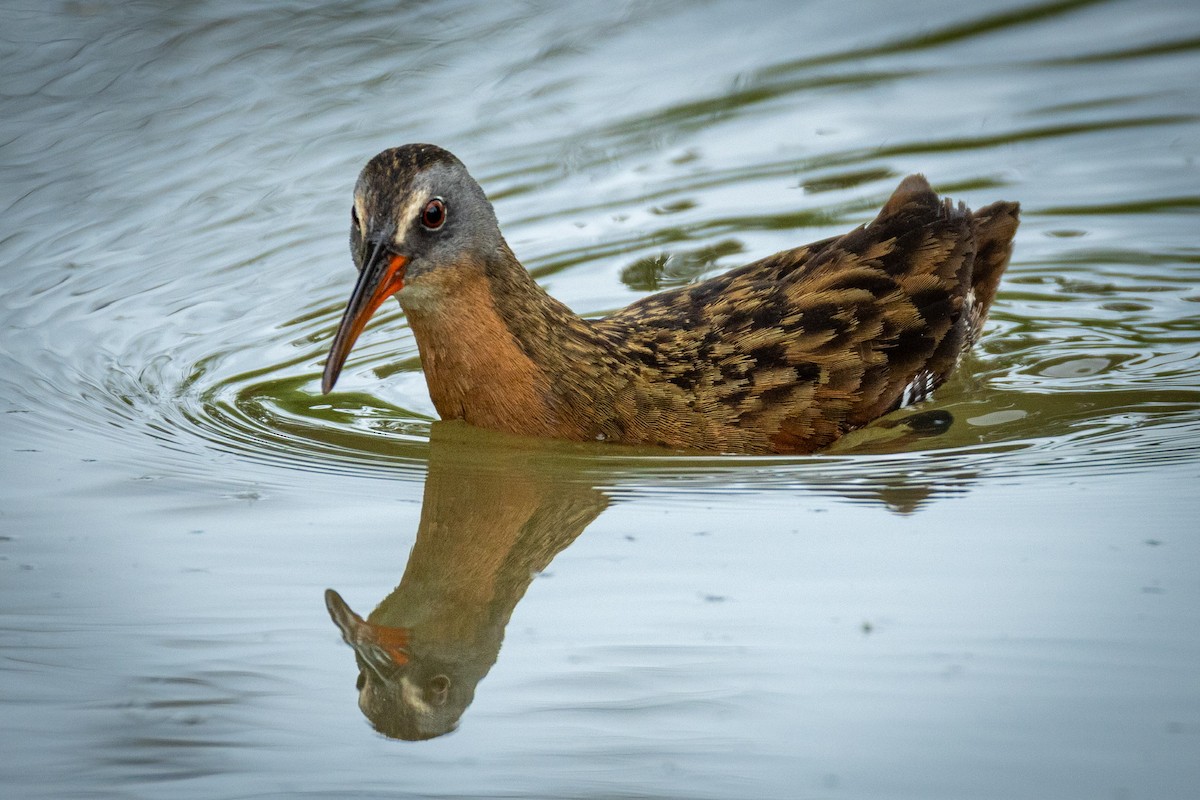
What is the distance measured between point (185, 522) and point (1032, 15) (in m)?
8.90

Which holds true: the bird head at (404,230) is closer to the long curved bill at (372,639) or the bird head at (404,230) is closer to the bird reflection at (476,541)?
the bird reflection at (476,541)

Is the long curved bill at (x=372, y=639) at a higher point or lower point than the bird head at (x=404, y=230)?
lower

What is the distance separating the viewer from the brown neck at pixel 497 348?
6781mm

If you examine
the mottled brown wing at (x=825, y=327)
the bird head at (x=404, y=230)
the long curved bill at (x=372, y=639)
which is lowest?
the long curved bill at (x=372, y=639)

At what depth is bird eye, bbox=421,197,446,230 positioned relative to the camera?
655cm

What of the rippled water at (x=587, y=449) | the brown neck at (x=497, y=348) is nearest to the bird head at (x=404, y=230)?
the brown neck at (x=497, y=348)

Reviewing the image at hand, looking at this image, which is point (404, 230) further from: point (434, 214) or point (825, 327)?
point (825, 327)

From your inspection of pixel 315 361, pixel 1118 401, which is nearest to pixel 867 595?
pixel 1118 401

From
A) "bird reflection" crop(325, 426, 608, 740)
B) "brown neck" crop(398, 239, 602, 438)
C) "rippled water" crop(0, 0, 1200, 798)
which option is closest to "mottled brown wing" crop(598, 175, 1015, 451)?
"rippled water" crop(0, 0, 1200, 798)

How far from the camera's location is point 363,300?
21.3ft

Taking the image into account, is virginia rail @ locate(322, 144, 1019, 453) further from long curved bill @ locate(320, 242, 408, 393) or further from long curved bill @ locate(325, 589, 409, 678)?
long curved bill @ locate(325, 589, 409, 678)

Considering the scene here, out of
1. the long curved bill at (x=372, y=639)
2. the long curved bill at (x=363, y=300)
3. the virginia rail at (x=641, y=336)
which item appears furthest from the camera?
the virginia rail at (x=641, y=336)

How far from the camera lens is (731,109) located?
1134 centimetres

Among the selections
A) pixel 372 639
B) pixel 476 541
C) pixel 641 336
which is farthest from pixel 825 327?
pixel 372 639
